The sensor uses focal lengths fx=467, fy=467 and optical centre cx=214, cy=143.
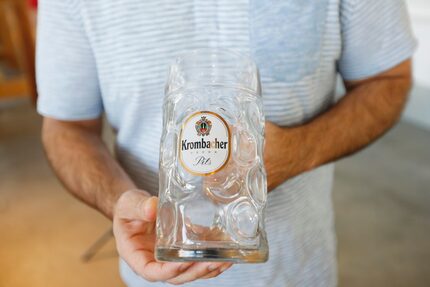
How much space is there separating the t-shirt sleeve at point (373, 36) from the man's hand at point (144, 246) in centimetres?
35

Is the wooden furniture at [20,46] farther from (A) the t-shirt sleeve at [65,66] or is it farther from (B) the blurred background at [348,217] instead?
(A) the t-shirt sleeve at [65,66]

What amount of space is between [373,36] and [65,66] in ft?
1.40

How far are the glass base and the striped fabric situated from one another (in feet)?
0.77

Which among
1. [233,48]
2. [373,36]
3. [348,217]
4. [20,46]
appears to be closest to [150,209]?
[233,48]

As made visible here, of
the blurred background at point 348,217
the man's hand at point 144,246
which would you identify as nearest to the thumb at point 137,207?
the man's hand at point 144,246

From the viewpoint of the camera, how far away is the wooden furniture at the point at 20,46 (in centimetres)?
346

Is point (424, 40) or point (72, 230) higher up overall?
point (424, 40)

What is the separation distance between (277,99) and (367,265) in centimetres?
139

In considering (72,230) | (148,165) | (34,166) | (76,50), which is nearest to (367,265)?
(72,230)

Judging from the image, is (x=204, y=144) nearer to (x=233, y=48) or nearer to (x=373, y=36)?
(x=233, y=48)

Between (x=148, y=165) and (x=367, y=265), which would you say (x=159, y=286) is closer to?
(x=148, y=165)

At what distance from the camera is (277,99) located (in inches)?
24.3

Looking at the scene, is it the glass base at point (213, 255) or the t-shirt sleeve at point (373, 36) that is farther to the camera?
the t-shirt sleeve at point (373, 36)

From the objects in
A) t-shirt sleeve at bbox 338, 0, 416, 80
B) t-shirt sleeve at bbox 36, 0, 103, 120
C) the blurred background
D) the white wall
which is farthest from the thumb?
the white wall
